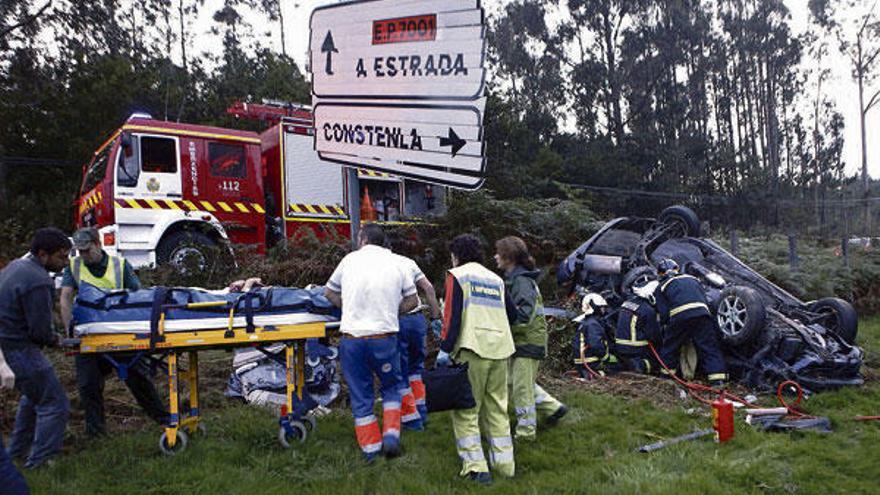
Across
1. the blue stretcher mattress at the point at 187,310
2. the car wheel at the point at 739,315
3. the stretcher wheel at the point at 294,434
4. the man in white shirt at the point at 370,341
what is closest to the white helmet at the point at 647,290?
the car wheel at the point at 739,315

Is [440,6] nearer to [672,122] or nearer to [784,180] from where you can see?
[672,122]

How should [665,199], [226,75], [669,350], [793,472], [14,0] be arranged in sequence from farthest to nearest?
[665,199] → [226,75] → [14,0] → [669,350] → [793,472]

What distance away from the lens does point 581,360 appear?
7066 millimetres

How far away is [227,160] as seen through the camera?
10.4 metres

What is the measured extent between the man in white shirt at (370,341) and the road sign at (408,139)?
0.71 m

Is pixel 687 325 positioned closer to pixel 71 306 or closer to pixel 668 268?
pixel 668 268

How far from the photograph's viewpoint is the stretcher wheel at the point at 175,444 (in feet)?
15.0

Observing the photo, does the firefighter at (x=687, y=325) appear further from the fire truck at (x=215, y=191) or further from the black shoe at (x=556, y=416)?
the fire truck at (x=215, y=191)

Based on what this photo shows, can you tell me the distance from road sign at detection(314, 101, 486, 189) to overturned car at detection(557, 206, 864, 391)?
3825mm

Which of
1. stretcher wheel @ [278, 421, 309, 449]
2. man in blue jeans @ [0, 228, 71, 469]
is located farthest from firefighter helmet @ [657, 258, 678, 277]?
man in blue jeans @ [0, 228, 71, 469]

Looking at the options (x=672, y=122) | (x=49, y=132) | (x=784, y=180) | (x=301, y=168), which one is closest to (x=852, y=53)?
(x=784, y=180)

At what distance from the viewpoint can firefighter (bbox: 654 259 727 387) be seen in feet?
21.2

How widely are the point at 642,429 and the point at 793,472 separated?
1245mm

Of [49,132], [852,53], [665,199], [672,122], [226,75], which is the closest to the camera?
[49,132]
